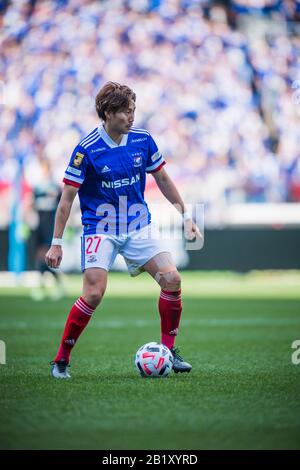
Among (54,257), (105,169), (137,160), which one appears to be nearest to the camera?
(54,257)

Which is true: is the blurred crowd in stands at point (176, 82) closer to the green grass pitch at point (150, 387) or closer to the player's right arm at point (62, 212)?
the green grass pitch at point (150, 387)

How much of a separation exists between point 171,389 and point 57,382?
0.83 meters

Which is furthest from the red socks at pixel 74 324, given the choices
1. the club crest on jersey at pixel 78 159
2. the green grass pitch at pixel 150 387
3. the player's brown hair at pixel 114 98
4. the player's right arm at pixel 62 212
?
the player's brown hair at pixel 114 98

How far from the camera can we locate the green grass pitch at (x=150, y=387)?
13.2ft

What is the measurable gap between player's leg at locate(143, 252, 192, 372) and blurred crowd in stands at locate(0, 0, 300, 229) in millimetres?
14391

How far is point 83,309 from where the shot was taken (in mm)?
5945

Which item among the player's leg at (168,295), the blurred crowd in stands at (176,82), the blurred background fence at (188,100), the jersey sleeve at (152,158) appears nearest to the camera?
the player's leg at (168,295)

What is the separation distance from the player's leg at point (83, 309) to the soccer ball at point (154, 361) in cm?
48

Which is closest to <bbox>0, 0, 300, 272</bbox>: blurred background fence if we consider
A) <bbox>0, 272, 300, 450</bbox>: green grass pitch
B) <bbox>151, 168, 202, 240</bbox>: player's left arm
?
<bbox>0, 272, 300, 450</bbox>: green grass pitch

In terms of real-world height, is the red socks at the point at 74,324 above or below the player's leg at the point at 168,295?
below

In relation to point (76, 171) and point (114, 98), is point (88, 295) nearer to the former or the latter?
point (76, 171)

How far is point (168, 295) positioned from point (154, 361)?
535 mm

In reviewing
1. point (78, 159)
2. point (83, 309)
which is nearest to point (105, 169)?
point (78, 159)
